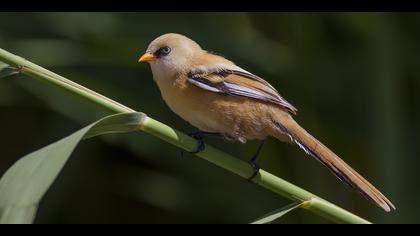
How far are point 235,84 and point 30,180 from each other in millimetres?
1462

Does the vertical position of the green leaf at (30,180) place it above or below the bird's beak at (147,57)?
below

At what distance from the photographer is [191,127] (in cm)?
425

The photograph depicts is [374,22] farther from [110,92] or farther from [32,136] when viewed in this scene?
[32,136]

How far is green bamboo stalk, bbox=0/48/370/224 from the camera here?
2154mm

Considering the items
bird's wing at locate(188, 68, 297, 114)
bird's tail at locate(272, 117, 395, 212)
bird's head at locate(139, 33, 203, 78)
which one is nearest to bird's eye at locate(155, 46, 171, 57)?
bird's head at locate(139, 33, 203, 78)

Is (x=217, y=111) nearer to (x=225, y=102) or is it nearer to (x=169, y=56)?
(x=225, y=102)

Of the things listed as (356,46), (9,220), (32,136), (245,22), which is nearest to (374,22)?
(356,46)

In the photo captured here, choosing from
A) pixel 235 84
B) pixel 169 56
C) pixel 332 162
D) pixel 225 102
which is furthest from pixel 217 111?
pixel 332 162

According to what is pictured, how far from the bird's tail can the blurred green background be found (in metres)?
1.18

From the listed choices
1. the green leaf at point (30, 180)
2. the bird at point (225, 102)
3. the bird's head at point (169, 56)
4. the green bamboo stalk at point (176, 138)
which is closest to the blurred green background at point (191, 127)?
the bird's head at point (169, 56)

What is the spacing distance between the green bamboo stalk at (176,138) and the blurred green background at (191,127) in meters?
1.83

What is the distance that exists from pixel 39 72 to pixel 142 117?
0.38m

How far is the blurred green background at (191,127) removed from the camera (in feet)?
13.6

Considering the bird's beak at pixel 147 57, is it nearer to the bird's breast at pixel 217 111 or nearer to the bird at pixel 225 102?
the bird at pixel 225 102
